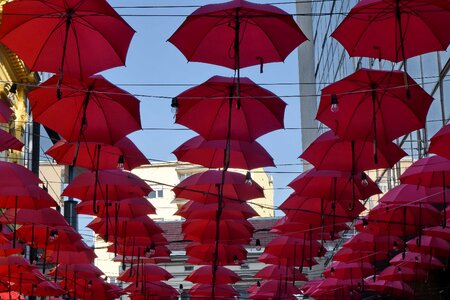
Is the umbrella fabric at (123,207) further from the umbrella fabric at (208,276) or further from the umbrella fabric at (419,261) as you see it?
the umbrella fabric at (208,276)

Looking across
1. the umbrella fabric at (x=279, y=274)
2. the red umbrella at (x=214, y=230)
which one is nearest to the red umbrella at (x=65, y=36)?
the red umbrella at (x=214, y=230)

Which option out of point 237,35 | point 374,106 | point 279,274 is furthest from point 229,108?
point 279,274

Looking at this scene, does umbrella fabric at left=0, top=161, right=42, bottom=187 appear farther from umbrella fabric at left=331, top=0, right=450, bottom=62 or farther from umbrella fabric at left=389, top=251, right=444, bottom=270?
umbrella fabric at left=389, top=251, right=444, bottom=270

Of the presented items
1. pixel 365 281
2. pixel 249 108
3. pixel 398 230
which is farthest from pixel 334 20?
pixel 249 108

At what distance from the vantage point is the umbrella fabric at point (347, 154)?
47.4 ft

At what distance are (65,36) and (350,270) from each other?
557 inches

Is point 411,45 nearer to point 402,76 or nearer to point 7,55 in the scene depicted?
point 402,76

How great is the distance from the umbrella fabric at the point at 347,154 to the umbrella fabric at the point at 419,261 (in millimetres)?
6208

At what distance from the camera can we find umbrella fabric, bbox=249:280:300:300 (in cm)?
2625

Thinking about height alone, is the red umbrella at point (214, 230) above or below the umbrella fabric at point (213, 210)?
below

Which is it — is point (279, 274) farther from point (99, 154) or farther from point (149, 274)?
point (99, 154)

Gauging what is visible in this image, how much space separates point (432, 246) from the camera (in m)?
19.3

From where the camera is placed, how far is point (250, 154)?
51.9 ft

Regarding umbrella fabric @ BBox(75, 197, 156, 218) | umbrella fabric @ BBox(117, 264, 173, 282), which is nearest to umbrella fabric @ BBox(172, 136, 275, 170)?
umbrella fabric @ BBox(75, 197, 156, 218)
